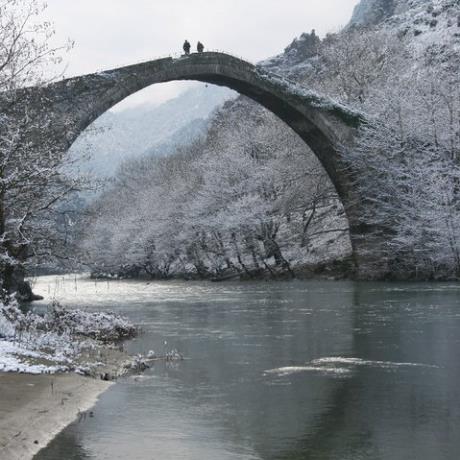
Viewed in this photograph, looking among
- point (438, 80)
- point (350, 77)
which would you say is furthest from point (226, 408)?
point (350, 77)

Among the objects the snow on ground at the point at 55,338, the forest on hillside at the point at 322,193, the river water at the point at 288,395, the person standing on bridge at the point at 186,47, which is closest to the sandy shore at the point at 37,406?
the river water at the point at 288,395

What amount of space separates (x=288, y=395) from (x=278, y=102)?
3532cm

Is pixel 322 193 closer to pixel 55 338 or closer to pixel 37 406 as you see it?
pixel 55 338

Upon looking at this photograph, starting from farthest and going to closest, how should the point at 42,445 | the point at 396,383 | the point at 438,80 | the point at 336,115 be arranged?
the point at 336,115, the point at 438,80, the point at 396,383, the point at 42,445

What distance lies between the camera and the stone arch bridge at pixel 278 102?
112ft

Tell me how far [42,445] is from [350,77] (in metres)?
48.6

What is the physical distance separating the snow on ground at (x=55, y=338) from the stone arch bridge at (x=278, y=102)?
1834cm

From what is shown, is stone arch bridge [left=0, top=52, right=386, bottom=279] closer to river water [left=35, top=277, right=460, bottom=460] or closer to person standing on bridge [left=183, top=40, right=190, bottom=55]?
person standing on bridge [left=183, top=40, right=190, bottom=55]

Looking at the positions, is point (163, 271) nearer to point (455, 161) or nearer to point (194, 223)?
point (194, 223)

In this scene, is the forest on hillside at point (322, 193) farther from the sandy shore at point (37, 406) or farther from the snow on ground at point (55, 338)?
the sandy shore at point (37, 406)

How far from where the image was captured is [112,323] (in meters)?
16.5

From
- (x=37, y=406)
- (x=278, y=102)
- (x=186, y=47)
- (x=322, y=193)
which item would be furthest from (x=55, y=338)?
(x=322, y=193)

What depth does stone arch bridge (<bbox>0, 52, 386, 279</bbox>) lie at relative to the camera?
3428cm

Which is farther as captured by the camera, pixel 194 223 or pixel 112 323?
pixel 194 223
